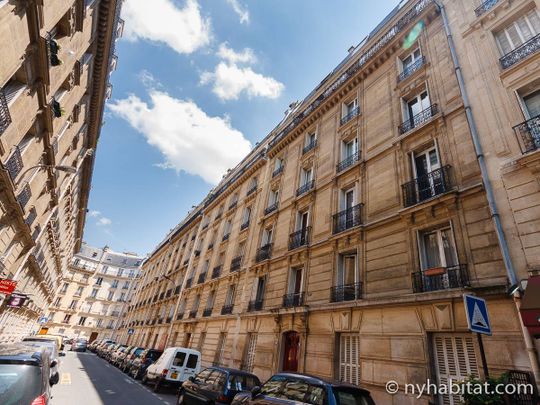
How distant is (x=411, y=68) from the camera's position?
489 inches

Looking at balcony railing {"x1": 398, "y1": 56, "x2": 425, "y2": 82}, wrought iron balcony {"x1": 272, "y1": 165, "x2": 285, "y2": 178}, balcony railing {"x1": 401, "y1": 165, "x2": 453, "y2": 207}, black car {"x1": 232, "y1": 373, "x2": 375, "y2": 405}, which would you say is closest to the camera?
black car {"x1": 232, "y1": 373, "x2": 375, "y2": 405}

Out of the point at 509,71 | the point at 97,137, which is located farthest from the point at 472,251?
the point at 97,137

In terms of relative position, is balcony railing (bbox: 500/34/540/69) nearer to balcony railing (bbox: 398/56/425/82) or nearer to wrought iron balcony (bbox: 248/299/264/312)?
balcony railing (bbox: 398/56/425/82)

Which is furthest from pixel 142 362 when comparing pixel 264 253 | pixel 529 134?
pixel 529 134

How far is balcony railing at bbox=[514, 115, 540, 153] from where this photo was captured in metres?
7.37

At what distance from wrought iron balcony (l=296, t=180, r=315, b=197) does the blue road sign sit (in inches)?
396

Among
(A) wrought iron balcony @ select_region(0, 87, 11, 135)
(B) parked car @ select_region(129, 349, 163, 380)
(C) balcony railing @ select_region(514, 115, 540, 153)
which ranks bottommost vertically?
(B) parked car @ select_region(129, 349, 163, 380)

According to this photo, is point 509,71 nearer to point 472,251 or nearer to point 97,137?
point 472,251

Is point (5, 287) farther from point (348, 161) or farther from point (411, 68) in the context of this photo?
point (411, 68)

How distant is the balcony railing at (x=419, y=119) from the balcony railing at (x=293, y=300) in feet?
25.2

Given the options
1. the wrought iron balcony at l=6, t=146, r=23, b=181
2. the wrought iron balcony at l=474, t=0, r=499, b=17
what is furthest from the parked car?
the wrought iron balcony at l=474, t=0, r=499, b=17

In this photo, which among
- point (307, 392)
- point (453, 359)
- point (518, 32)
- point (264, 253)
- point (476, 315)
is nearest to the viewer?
point (476, 315)

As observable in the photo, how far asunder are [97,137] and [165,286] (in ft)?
56.4

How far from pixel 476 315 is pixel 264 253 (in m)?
11.7
